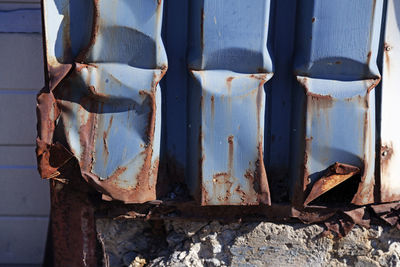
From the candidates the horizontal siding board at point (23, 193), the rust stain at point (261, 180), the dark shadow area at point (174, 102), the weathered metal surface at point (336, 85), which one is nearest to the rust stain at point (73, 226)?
the dark shadow area at point (174, 102)

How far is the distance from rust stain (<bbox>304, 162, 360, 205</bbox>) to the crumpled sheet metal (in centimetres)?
51

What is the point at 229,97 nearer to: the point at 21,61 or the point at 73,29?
the point at 73,29

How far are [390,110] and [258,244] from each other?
595 mm

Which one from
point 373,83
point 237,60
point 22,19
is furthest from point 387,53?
point 22,19

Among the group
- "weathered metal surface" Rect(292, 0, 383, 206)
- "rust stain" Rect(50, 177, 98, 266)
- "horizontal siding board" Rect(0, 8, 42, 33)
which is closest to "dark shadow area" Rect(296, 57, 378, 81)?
"weathered metal surface" Rect(292, 0, 383, 206)

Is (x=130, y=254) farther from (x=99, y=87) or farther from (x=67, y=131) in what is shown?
(x=99, y=87)

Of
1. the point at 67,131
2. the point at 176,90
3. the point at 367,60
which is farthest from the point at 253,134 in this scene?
the point at 67,131

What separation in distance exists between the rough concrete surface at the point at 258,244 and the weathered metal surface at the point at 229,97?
17cm

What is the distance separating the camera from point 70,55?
4.42 feet

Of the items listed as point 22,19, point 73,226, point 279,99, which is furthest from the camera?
point 22,19

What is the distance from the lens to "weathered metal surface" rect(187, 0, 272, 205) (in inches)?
51.4

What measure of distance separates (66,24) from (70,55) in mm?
89

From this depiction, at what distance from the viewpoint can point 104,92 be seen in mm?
1338

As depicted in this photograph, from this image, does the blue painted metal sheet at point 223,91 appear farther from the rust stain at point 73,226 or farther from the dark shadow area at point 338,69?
the rust stain at point 73,226
